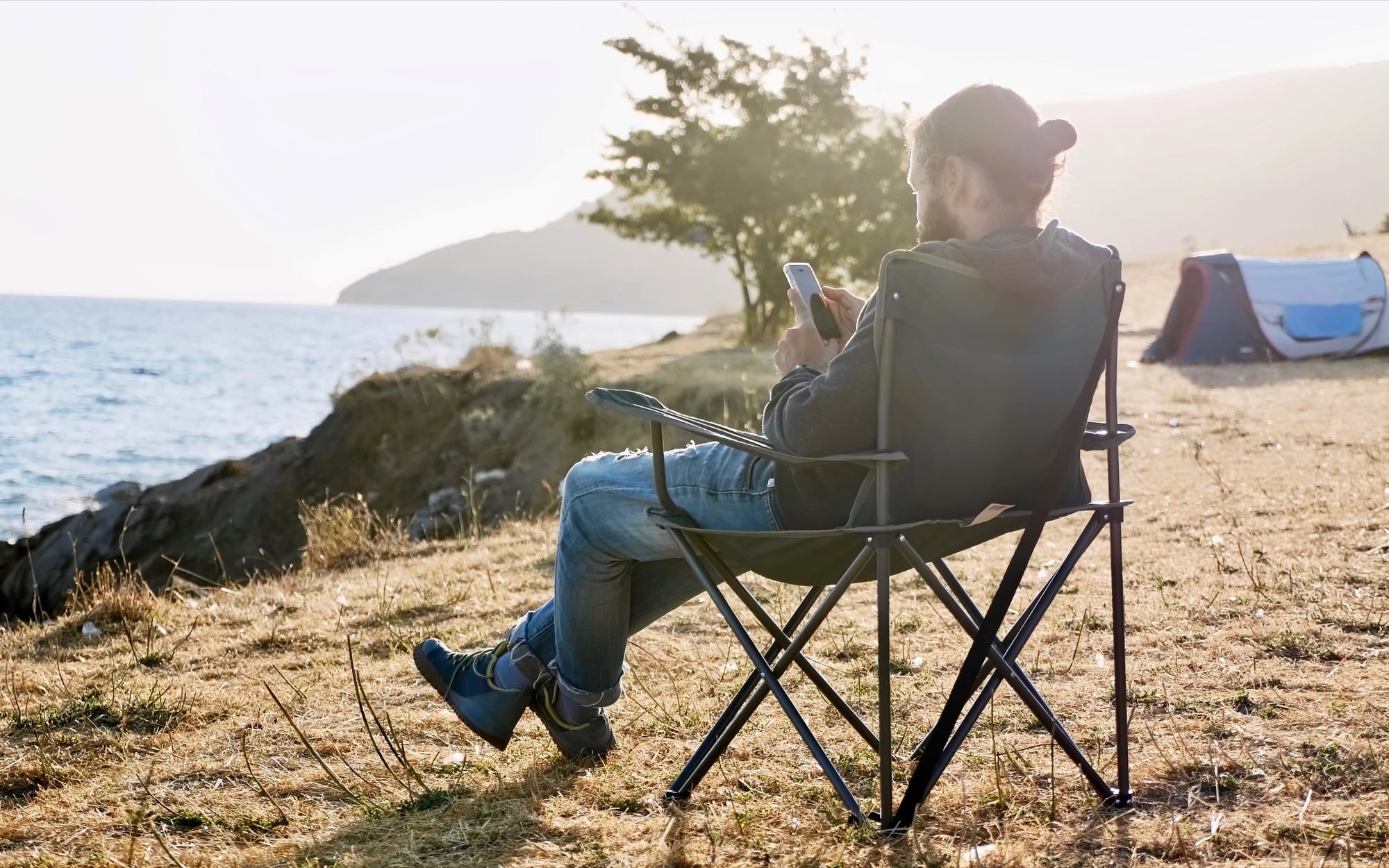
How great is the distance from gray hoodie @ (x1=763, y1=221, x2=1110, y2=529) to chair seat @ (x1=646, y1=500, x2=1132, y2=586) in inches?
5.9

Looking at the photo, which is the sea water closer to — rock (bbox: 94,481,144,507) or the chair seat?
rock (bbox: 94,481,144,507)

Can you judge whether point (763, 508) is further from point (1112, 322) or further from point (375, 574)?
point (375, 574)

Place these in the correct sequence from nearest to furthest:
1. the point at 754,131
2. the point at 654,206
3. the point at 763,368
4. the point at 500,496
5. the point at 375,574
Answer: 1. the point at 375,574
2. the point at 500,496
3. the point at 763,368
4. the point at 754,131
5. the point at 654,206

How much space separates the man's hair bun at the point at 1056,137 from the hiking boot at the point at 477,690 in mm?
1580

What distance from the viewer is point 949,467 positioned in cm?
208

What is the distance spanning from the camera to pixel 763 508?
2215 mm

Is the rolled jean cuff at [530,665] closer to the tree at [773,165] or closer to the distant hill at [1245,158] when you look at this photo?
the tree at [773,165]

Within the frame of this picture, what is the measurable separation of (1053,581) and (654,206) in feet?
59.0

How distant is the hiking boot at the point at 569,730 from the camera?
8.58 ft

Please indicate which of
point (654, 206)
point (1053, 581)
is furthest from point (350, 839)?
point (654, 206)

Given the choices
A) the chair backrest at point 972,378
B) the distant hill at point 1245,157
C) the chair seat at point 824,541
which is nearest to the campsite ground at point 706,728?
the chair seat at point 824,541

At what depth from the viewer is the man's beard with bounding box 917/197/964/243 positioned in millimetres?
2160

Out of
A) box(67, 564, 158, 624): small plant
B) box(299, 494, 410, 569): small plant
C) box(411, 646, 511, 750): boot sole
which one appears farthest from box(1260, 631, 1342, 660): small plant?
box(299, 494, 410, 569): small plant

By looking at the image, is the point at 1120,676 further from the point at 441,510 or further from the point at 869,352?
the point at 441,510
